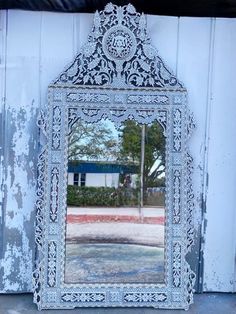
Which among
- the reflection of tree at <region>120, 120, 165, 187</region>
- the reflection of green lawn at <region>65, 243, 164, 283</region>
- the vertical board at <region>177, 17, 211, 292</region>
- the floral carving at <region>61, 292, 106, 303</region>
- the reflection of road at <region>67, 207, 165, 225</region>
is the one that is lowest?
the floral carving at <region>61, 292, 106, 303</region>

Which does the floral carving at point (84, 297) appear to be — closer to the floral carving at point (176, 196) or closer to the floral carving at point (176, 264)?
the floral carving at point (176, 264)

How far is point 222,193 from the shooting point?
252 cm

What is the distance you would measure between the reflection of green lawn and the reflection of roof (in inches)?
15.4

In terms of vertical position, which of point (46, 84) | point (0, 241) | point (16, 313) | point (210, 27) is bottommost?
point (16, 313)

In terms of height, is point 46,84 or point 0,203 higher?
point 46,84

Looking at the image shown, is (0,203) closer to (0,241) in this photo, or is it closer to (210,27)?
(0,241)

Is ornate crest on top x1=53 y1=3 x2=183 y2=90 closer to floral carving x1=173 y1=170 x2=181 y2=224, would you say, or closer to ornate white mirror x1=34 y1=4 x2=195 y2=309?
ornate white mirror x1=34 y1=4 x2=195 y2=309

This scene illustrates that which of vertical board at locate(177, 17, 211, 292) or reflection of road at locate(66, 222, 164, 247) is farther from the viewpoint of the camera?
vertical board at locate(177, 17, 211, 292)

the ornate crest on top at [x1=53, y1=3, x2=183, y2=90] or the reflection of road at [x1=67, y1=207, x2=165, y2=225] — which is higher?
the ornate crest on top at [x1=53, y1=3, x2=183, y2=90]

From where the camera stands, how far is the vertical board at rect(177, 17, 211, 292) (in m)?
2.46

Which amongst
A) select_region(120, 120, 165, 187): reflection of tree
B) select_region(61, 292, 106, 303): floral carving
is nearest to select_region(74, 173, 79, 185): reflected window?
select_region(120, 120, 165, 187): reflection of tree

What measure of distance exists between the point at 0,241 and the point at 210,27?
65.8 inches

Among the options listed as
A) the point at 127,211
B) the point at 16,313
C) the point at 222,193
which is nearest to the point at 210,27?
the point at 222,193

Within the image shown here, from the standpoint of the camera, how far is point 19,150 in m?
2.43
